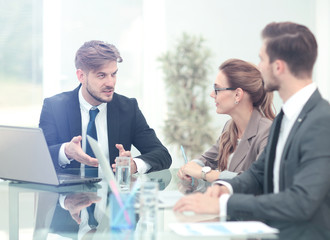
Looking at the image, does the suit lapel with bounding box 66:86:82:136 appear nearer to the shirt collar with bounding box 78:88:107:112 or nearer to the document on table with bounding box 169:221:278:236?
the shirt collar with bounding box 78:88:107:112

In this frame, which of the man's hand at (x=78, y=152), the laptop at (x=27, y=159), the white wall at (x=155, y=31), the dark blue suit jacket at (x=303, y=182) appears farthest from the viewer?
the white wall at (x=155, y=31)

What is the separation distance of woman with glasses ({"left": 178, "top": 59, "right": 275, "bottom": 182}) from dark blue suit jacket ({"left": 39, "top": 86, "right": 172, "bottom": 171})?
1.24 ft

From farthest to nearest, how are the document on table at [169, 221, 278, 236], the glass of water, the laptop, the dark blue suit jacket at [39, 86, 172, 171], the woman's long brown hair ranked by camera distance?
the dark blue suit jacket at [39, 86, 172, 171]
the woman's long brown hair
the glass of water
the laptop
the document on table at [169, 221, 278, 236]

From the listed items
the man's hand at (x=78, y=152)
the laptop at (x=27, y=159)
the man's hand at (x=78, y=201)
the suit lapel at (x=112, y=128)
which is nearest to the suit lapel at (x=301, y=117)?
the man's hand at (x=78, y=201)

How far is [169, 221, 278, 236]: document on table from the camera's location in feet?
4.83

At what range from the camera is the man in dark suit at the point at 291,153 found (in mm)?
1587

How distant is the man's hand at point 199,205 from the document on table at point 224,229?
0.30ft

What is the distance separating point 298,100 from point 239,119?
116 cm

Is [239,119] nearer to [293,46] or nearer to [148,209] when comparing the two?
[293,46]

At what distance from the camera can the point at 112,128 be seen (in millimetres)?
3352

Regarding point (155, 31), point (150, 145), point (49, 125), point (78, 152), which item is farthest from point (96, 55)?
point (155, 31)

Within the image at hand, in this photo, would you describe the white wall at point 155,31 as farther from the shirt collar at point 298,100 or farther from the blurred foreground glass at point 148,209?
the blurred foreground glass at point 148,209

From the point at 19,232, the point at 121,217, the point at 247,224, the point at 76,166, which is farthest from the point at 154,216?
the point at 76,166

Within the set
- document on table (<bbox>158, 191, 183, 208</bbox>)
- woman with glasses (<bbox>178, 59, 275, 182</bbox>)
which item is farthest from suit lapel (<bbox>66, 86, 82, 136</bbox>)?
document on table (<bbox>158, 191, 183, 208</bbox>)
